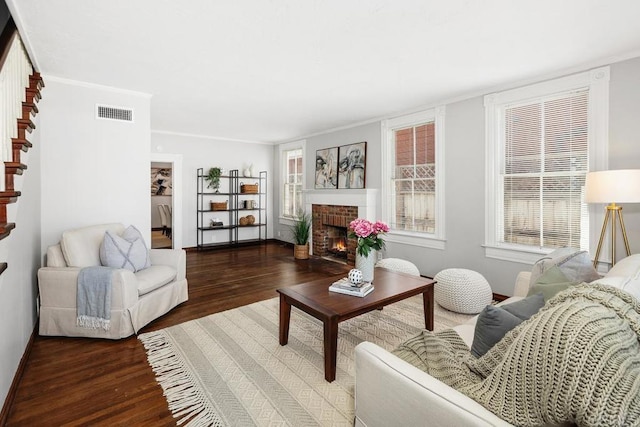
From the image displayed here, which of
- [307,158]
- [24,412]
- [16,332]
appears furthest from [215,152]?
[24,412]

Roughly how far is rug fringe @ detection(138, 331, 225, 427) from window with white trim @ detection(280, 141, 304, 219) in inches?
189

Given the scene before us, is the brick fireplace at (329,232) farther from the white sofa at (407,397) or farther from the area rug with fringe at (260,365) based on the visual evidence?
the white sofa at (407,397)

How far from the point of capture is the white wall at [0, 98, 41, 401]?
74.6 inches

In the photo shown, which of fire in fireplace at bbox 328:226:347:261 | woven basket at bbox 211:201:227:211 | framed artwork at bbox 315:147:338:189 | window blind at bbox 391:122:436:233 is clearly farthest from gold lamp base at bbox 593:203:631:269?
woven basket at bbox 211:201:227:211

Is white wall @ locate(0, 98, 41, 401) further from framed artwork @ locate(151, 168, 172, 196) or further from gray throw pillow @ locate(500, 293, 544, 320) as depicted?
framed artwork @ locate(151, 168, 172, 196)

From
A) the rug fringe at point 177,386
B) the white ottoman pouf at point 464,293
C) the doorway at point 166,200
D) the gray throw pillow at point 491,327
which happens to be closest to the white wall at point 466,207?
the white ottoman pouf at point 464,293

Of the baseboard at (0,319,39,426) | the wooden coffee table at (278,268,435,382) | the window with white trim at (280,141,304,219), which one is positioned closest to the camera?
the baseboard at (0,319,39,426)

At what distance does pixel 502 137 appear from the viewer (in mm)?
3811

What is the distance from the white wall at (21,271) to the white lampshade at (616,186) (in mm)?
Result: 4183

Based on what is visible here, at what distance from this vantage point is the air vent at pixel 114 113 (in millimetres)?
3639

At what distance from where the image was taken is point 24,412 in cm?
185

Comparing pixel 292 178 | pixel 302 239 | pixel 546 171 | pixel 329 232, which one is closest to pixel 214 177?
pixel 292 178

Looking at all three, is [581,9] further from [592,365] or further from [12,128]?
[12,128]

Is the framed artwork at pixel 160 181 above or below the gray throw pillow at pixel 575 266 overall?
above
